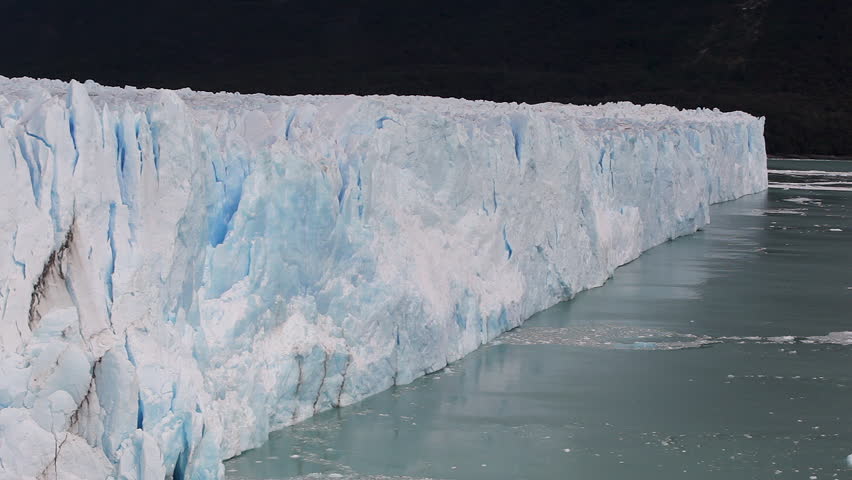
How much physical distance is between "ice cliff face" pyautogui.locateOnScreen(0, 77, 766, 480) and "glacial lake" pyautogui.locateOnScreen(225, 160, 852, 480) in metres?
0.27

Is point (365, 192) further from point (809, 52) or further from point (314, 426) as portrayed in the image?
point (809, 52)

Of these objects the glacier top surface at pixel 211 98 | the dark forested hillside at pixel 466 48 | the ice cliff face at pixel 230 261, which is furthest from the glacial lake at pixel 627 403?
the dark forested hillside at pixel 466 48

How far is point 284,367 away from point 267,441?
36 cm

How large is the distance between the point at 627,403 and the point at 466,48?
49.2 metres

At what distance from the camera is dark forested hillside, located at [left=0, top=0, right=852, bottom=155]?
49031 mm

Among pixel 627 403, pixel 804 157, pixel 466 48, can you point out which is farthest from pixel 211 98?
pixel 466 48

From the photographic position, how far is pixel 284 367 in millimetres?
6148

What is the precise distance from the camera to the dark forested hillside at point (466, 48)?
1930 inches

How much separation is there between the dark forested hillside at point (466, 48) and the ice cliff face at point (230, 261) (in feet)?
120

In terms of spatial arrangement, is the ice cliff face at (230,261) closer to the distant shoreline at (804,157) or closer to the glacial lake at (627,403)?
the glacial lake at (627,403)

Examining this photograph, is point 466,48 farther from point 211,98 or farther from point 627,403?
point 627,403

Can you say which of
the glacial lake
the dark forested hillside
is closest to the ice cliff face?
the glacial lake

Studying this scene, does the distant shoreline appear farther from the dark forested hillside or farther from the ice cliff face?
the ice cliff face

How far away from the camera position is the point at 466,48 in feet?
182
